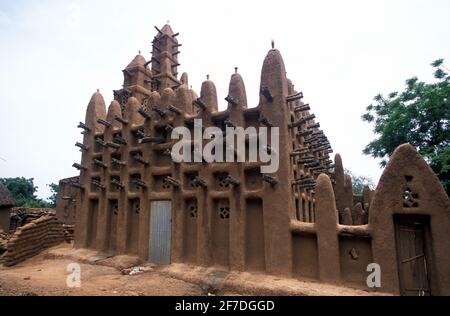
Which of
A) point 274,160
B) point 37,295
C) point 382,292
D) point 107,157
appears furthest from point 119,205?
point 382,292

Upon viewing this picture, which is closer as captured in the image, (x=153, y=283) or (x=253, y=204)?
(x=153, y=283)

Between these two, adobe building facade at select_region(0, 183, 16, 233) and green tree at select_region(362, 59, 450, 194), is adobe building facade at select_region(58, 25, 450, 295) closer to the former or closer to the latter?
green tree at select_region(362, 59, 450, 194)

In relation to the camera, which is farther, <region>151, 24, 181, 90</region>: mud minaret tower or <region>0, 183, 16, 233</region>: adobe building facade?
<region>0, 183, 16, 233</region>: adobe building facade

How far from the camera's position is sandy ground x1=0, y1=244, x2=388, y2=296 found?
8922 millimetres

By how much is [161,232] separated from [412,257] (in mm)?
9563

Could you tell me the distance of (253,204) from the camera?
11367mm

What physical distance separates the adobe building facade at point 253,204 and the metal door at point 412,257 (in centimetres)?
3

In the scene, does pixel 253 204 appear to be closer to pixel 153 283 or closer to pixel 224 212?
pixel 224 212

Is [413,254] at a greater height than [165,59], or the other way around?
[165,59]

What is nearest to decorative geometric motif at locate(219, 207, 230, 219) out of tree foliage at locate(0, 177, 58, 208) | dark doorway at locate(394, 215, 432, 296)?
dark doorway at locate(394, 215, 432, 296)

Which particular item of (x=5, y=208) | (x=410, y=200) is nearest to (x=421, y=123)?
(x=410, y=200)

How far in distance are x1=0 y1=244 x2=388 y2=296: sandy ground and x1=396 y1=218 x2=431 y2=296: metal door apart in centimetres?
139
